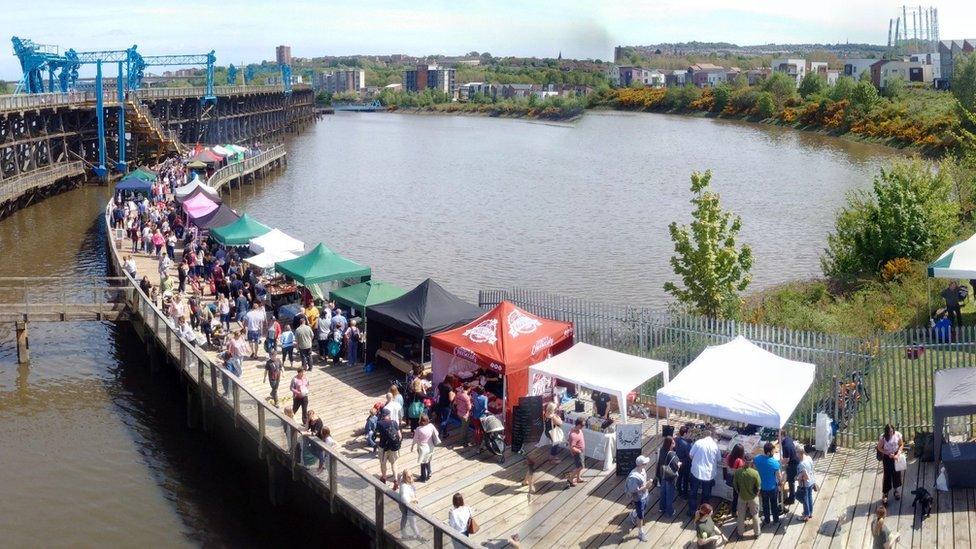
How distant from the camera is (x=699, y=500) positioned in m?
12.4

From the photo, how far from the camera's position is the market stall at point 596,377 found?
13922 mm

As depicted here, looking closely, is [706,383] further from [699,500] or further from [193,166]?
[193,166]

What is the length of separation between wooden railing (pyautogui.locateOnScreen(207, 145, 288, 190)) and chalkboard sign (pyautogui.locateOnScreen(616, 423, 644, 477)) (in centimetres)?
3670

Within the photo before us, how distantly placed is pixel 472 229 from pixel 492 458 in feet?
95.6

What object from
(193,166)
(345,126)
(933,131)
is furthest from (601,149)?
(345,126)

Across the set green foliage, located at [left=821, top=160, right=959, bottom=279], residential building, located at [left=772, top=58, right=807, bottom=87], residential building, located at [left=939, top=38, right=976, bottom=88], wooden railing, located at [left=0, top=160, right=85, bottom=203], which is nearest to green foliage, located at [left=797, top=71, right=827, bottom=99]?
residential building, located at [left=939, top=38, right=976, bottom=88]

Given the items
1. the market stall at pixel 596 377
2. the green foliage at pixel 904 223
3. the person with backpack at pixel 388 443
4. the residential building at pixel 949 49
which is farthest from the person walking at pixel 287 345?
the residential building at pixel 949 49

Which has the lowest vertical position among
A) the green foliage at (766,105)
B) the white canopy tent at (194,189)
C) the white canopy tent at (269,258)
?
the white canopy tent at (269,258)

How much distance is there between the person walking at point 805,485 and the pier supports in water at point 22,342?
1764 cm

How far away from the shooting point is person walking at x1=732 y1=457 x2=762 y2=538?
1149cm

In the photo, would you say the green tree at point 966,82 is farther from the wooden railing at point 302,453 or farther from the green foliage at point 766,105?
the wooden railing at point 302,453

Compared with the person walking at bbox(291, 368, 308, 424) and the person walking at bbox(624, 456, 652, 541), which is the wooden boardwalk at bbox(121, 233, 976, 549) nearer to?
the person walking at bbox(624, 456, 652, 541)

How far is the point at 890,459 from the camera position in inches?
480

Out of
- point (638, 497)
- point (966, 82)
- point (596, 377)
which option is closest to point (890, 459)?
point (638, 497)
